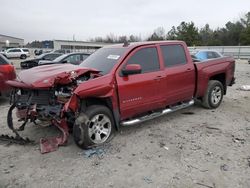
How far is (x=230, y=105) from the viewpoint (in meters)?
7.50

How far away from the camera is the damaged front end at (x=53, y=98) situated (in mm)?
4312

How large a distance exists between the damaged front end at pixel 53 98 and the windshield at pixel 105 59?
0.33m

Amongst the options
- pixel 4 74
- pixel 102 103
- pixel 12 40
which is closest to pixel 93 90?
pixel 102 103

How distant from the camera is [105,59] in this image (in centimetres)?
520

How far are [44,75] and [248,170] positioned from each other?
3.71 m

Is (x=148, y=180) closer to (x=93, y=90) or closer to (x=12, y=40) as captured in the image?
(x=93, y=90)

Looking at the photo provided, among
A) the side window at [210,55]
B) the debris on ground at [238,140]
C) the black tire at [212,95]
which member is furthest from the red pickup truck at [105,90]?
the side window at [210,55]

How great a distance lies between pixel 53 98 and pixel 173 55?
2931 mm

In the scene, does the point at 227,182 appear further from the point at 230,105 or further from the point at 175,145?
the point at 230,105

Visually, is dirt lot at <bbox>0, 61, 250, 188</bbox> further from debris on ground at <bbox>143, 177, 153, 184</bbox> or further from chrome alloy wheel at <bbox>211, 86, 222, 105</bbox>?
chrome alloy wheel at <bbox>211, 86, 222, 105</bbox>

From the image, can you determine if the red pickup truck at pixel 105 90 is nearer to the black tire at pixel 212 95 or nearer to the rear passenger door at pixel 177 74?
the rear passenger door at pixel 177 74

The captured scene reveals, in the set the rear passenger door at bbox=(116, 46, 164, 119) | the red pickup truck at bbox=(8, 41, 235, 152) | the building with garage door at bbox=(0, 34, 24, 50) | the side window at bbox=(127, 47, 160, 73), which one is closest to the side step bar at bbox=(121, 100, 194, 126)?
the red pickup truck at bbox=(8, 41, 235, 152)

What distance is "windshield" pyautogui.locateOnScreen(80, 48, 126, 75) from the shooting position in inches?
192

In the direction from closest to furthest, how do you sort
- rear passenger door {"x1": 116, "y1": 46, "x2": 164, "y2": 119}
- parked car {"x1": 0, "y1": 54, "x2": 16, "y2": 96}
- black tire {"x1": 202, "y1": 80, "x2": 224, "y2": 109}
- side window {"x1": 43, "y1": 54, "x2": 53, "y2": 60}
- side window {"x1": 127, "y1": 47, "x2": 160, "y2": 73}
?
rear passenger door {"x1": 116, "y1": 46, "x2": 164, "y2": 119}
side window {"x1": 127, "y1": 47, "x2": 160, "y2": 73}
black tire {"x1": 202, "y1": 80, "x2": 224, "y2": 109}
parked car {"x1": 0, "y1": 54, "x2": 16, "y2": 96}
side window {"x1": 43, "y1": 54, "x2": 53, "y2": 60}
